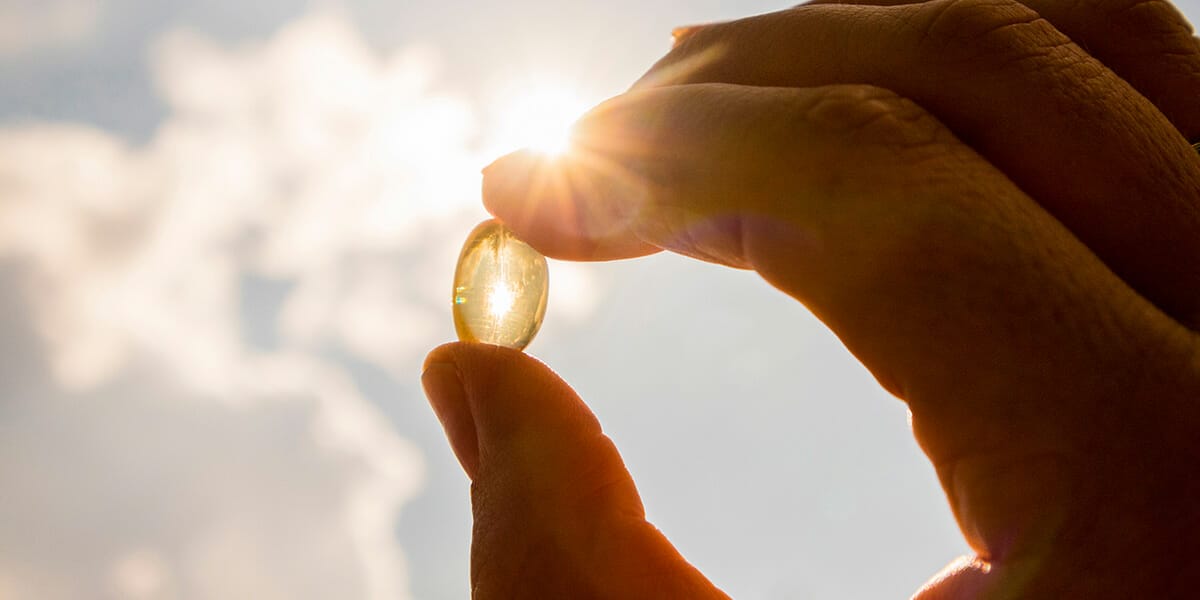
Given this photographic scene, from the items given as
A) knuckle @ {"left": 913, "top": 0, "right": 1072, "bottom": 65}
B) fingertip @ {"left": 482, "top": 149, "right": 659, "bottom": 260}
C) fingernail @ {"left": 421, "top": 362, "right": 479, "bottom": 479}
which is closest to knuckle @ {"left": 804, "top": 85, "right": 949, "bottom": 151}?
knuckle @ {"left": 913, "top": 0, "right": 1072, "bottom": 65}

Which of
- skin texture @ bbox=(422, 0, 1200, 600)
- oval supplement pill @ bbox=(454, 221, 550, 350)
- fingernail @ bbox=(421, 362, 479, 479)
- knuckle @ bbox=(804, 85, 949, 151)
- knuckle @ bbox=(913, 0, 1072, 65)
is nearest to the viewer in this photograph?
skin texture @ bbox=(422, 0, 1200, 600)

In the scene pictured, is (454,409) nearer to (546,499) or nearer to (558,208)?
(546,499)

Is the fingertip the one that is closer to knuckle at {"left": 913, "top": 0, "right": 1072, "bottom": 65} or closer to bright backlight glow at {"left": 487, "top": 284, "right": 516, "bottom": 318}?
bright backlight glow at {"left": 487, "top": 284, "right": 516, "bottom": 318}

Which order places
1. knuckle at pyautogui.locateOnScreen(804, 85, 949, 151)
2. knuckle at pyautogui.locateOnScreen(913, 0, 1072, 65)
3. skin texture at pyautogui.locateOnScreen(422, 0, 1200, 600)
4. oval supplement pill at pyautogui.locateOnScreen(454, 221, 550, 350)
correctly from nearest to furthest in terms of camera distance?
skin texture at pyautogui.locateOnScreen(422, 0, 1200, 600), knuckle at pyautogui.locateOnScreen(804, 85, 949, 151), knuckle at pyautogui.locateOnScreen(913, 0, 1072, 65), oval supplement pill at pyautogui.locateOnScreen(454, 221, 550, 350)

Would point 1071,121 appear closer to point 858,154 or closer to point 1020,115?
point 1020,115

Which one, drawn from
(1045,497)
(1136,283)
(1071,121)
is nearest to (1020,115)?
(1071,121)

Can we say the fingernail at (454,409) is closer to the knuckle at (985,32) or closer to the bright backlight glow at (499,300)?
the bright backlight glow at (499,300)

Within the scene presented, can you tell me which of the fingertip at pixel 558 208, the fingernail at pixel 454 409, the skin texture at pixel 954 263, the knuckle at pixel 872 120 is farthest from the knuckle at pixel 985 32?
the fingernail at pixel 454 409

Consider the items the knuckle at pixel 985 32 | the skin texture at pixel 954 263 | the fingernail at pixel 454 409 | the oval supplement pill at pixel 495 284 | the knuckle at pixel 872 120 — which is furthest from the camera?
the oval supplement pill at pixel 495 284

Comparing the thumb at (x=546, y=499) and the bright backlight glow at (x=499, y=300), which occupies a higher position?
the bright backlight glow at (x=499, y=300)
